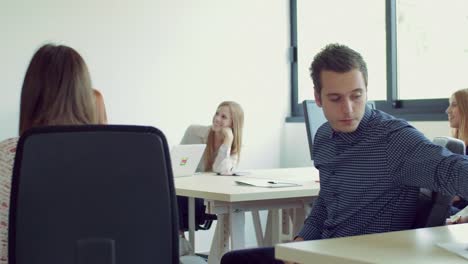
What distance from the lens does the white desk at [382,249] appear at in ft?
4.72

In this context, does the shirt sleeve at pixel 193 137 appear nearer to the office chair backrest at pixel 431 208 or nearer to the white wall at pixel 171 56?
the white wall at pixel 171 56

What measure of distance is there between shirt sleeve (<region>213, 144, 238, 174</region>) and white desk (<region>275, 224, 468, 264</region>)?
2.44 meters

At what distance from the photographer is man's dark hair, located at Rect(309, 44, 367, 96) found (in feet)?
6.95

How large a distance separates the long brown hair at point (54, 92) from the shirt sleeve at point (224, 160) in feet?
7.34

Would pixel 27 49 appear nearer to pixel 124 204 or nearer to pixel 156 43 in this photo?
pixel 156 43

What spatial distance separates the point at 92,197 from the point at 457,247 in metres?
0.84

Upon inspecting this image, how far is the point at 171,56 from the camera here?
18.6 feet

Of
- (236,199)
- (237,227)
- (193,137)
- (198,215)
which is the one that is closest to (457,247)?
(236,199)

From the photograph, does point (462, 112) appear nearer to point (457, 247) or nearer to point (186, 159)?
point (186, 159)

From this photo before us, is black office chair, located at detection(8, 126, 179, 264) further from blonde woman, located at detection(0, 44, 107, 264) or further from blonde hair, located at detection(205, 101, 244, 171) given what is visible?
blonde hair, located at detection(205, 101, 244, 171)

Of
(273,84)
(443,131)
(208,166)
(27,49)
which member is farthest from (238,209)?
(273,84)

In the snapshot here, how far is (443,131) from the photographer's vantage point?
479 cm

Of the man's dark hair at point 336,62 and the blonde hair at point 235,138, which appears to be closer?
the man's dark hair at point 336,62

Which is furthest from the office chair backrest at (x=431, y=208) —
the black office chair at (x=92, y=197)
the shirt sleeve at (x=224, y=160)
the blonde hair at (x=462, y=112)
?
the shirt sleeve at (x=224, y=160)
